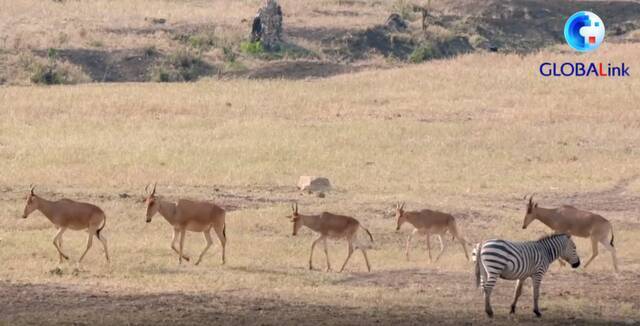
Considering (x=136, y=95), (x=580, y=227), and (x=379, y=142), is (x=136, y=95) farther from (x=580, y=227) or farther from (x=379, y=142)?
(x=580, y=227)

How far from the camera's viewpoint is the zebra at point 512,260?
15.1 m

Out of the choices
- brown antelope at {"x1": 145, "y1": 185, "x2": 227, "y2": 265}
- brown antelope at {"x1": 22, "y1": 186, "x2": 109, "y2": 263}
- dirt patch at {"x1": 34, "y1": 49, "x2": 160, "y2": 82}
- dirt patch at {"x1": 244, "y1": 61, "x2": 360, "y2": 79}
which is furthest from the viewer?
dirt patch at {"x1": 34, "y1": 49, "x2": 160, "y2": 82}

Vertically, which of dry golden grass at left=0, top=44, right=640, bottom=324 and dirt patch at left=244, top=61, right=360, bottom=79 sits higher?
dirt patch at left=244, top=61, right=360, bottom=79

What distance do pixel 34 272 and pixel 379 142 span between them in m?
15.3

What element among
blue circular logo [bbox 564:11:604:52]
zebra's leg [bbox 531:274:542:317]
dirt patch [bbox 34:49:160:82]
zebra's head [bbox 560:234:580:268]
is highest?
blue circular logo [bbox 564:11:604:52]

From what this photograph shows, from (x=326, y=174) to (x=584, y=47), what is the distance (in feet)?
90.7

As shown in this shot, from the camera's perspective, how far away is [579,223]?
20172 millimetres

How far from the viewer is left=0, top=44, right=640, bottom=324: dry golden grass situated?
55.4 feet

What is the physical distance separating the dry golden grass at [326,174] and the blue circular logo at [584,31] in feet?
15.2

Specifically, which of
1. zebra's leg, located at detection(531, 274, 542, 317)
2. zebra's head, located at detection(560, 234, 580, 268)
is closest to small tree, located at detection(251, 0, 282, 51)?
zebra's head, located at detection(560, 234, 580, 268)

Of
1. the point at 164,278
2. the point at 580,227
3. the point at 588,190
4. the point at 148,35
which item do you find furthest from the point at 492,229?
the point at 148,35

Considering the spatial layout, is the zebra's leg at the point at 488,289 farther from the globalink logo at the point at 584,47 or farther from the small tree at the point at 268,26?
Answer: the small tree at the point at 268,26

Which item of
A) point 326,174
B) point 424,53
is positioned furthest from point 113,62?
point 326,174

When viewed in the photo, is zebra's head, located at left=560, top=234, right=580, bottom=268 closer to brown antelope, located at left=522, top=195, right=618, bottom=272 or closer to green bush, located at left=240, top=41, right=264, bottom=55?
brown antelope, located at left=522, top=195, right=618, bottom=272
